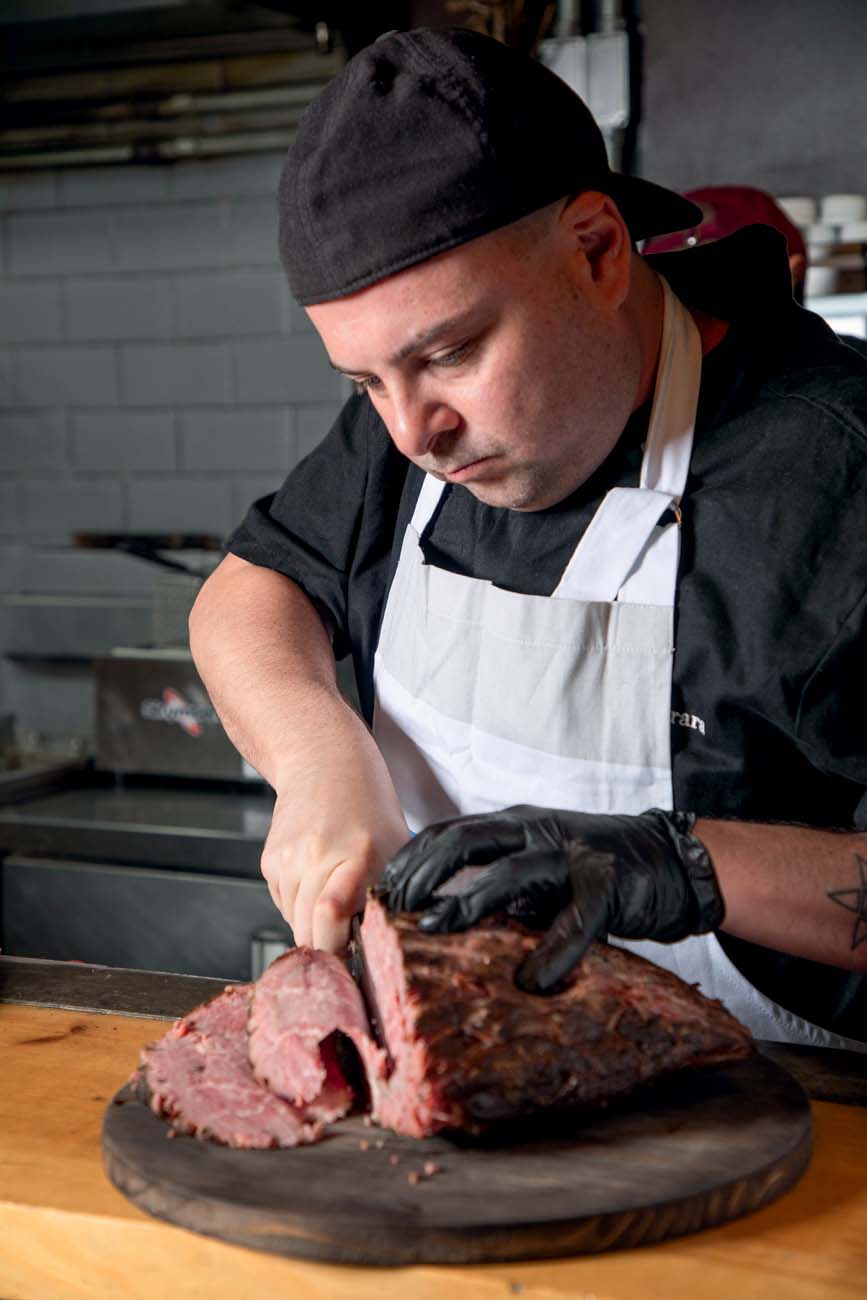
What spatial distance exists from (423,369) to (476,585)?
355mm

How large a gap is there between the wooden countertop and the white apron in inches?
16.4

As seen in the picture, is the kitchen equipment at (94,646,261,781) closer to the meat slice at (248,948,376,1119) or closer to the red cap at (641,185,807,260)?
the red cap at (641,185,807,260)

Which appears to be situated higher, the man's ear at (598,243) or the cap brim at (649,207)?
the cap brim at (649,207)

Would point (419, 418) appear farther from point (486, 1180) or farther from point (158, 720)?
point (158, 720)

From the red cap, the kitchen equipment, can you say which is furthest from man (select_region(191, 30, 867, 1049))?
the kitchen equipment

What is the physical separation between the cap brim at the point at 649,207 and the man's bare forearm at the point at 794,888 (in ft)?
2.46

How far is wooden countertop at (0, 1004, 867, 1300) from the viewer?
3.51 ft

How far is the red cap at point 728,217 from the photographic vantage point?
2.96 m

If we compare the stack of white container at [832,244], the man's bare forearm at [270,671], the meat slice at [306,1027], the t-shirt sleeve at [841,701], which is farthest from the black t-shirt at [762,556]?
the stack of white container at [832,244]

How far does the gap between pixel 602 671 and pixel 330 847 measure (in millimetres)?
378

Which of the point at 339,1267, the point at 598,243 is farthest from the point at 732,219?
the point at 339,1267

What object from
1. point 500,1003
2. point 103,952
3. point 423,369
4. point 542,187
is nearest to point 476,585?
point 423,369

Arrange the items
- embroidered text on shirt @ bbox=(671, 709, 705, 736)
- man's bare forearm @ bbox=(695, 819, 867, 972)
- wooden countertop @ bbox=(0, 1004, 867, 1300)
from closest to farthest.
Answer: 1. wooden countertop @ bbox=(0, 1004, 867, 1300)
2. man's bare forearm @ bbox=(695, 819, 867, 972)
3. embroidered text on shirt @ bbox=(671, 709, 705, 736)

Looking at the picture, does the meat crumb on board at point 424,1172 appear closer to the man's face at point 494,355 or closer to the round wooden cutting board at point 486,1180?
the round wooden cutting board at point 486,1180
